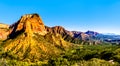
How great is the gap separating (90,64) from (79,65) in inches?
267

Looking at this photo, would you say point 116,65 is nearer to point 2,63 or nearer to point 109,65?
point 109,65

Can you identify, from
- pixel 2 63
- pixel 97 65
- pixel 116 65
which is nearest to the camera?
pixel 2 63

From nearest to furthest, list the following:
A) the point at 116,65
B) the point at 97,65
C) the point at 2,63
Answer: the point at 2,63 < the point at 97,65 < the point at 116,65

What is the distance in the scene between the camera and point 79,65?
176375 mm

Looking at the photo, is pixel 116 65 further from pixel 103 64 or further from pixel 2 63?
pixel 2 63

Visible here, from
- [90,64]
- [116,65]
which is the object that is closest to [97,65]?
[90,64]

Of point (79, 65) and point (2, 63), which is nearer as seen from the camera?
point (2, 63)

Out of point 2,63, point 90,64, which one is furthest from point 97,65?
point 2,63

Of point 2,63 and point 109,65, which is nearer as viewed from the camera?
point 2,63

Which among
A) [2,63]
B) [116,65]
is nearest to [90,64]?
[116,65]

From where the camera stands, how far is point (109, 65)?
180625 millimetres

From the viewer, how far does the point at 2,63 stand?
15950 cm

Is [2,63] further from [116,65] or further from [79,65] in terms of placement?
[116,65]

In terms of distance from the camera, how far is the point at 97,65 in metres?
170
